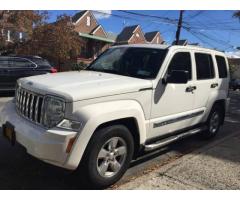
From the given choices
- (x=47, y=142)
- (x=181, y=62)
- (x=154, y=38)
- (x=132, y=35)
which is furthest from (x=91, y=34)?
(x=47, y=142)

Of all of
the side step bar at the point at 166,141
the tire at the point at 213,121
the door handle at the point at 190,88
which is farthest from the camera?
the tire at the point at 213,121

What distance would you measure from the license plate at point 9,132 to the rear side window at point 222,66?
4.27 metres

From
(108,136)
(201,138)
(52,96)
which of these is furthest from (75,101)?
(201,138)

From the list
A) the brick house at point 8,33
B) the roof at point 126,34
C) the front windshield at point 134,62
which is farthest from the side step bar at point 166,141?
the roof at point 126,34

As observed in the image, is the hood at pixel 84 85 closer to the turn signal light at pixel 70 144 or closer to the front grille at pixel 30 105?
the front grille at pixel 30 105

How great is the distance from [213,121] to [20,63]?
8.38 meters

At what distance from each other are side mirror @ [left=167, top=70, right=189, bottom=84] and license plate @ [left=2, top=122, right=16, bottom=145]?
2294mm

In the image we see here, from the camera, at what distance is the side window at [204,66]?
556cm

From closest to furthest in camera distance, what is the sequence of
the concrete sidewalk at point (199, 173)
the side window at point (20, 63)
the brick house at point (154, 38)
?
the concrete sidewalk at point (199, 173), the side window at point (20, 63), the brick house at point (154, 38)

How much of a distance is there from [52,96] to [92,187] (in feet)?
4.11

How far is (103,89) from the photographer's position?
3797 millimetres

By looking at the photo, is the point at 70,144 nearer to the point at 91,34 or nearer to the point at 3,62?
the point at 3,62

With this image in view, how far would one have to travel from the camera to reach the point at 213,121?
651 cm

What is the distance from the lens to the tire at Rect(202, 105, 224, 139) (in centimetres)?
631
